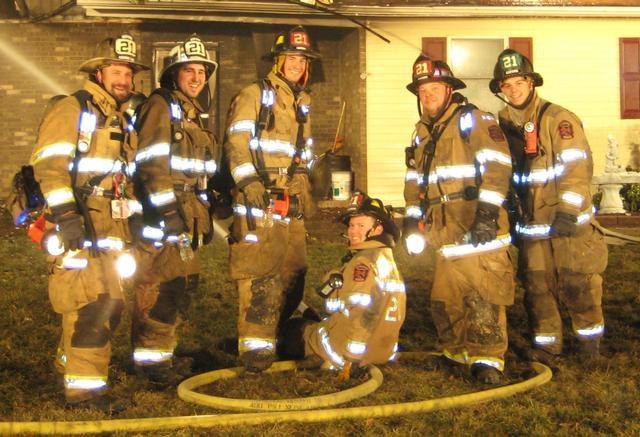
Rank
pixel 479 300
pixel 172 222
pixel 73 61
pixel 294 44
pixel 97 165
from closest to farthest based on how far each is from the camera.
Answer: pixel 97 165 < pixel 172 222 < pixel 479 300 < pixel 294 44 < pixel 73 61

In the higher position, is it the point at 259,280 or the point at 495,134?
the point at 495,134

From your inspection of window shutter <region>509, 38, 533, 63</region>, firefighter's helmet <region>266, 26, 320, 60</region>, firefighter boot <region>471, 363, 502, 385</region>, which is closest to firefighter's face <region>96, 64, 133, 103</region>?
firefighter's helmet <region>266, 26, 320, 60</region>

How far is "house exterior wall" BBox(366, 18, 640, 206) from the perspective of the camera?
13.0 m

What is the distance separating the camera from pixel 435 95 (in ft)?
16.9

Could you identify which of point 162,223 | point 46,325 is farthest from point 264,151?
point 46,325

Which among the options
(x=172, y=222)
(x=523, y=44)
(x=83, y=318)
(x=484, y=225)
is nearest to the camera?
(x=83, y=318)

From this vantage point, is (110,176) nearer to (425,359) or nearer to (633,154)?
(425,359)

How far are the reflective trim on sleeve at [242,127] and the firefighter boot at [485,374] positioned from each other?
7.05ft

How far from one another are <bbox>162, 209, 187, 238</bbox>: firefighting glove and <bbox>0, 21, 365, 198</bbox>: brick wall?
29.0ft

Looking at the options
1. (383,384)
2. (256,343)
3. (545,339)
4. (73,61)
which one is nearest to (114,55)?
(256,343)

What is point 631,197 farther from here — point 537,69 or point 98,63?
point 98,63

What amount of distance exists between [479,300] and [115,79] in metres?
2.72

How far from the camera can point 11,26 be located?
13.4 m

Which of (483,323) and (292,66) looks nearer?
(483,323)
